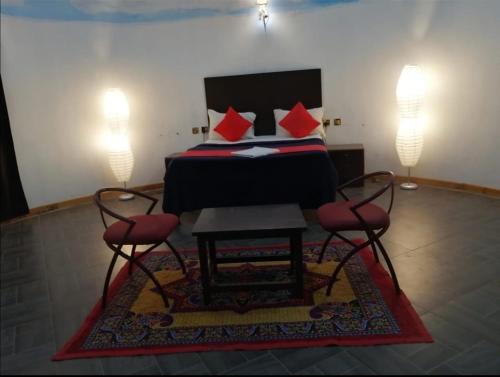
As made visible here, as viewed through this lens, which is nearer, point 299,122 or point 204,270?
point 204,270

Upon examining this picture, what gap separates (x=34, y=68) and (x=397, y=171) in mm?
4719

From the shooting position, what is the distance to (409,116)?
4.59 metres

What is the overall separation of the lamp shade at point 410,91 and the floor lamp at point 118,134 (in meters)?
3.37

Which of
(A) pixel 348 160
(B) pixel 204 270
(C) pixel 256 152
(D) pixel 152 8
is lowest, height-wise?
(B) pixel 204 270

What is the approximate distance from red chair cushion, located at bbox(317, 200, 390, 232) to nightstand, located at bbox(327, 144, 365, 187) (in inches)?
89.5

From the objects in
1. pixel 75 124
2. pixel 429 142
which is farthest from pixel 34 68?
pixel 429 142

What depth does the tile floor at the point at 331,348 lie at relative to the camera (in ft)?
6.26

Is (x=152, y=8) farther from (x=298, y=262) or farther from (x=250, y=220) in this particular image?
(x=298, y=262)

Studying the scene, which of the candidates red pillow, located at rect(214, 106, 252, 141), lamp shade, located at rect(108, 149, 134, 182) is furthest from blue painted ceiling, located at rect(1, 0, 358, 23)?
lamp shade, located at rect(108, 149, 134, 182)

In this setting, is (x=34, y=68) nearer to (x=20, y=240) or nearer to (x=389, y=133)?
(x=20, y=240)

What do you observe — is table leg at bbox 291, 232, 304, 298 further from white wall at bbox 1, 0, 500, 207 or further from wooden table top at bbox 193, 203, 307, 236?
white wall at bbox 1, 0, 500, 207

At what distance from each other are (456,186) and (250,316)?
348 cm

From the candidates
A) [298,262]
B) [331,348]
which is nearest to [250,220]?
[298,262]

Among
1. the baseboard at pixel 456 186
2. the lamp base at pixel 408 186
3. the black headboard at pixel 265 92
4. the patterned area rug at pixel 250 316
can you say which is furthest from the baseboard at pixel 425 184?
the patterned area rug at pixel 250 316
